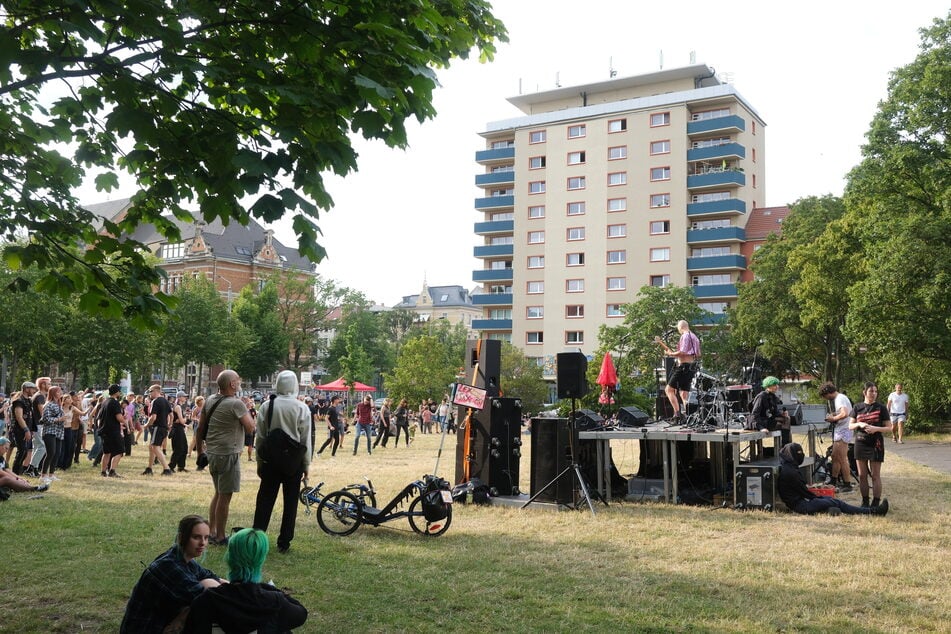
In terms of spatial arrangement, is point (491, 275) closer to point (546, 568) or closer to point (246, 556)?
point (546, 568)

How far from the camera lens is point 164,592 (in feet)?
14.2

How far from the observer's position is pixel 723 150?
2675 inches

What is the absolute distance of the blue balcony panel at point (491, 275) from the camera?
260ft

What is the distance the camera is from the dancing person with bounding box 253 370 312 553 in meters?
8.04

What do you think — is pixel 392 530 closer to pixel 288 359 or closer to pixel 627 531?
pixel 627 531

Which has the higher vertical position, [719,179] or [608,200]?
[719,179]

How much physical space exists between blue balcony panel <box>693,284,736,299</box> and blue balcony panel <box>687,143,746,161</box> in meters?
10.8

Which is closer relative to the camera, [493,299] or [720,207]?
[720,207]

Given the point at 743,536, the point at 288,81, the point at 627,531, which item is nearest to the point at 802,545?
the point at 743,536

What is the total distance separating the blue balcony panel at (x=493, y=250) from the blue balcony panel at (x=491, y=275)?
1.52m

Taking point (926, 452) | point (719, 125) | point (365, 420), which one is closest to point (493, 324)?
point (719, 125)

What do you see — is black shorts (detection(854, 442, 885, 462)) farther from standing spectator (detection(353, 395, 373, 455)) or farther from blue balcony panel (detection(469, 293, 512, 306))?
blue balcony panel (detection(469, 293, 512, 306))

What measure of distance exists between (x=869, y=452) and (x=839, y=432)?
1870 mm

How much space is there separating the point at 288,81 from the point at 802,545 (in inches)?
302
